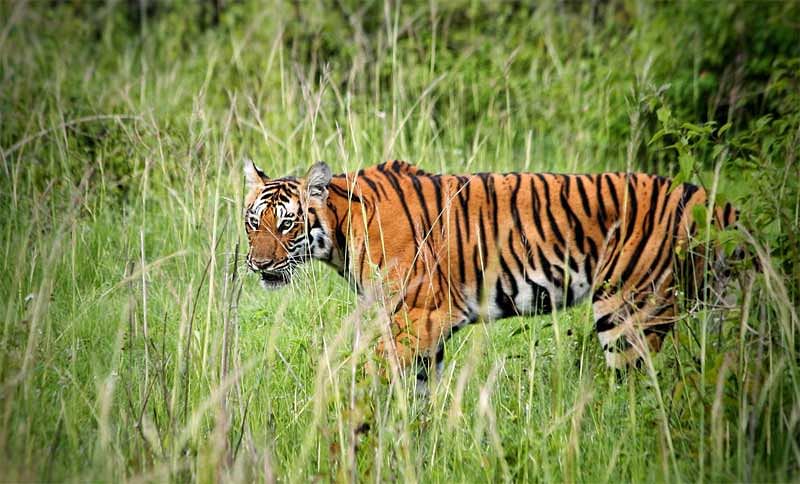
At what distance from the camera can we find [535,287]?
15.7ft

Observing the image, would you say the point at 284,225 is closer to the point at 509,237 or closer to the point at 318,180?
the point at 318,180

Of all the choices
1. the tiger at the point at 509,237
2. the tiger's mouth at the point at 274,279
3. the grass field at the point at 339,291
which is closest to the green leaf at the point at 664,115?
the grass field at the point at 339,291

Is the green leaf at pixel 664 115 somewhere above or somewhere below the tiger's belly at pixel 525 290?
above

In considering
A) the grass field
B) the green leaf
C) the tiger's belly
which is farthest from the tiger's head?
the green leaf

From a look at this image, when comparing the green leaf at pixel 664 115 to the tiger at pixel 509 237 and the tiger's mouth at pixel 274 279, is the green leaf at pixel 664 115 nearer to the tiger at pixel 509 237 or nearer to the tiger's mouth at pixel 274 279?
the tiger at pixel 509 237

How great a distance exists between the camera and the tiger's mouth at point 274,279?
4.57m

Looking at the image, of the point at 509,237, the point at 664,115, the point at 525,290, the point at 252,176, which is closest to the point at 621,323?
the point at 525,290

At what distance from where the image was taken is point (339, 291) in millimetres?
5297

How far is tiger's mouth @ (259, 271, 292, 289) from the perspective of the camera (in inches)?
180

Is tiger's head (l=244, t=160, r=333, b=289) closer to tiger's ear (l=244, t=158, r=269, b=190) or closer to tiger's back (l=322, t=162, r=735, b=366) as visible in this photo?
tiger's ear (l=244, t=158, r=269, b=190)

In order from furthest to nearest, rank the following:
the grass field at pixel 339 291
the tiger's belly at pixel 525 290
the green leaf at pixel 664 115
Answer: the tiger's belly at pixel 525 290
the green leaf at pixel 664 115
the grass field at pixel 339 291

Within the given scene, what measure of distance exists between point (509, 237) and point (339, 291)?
980 mm

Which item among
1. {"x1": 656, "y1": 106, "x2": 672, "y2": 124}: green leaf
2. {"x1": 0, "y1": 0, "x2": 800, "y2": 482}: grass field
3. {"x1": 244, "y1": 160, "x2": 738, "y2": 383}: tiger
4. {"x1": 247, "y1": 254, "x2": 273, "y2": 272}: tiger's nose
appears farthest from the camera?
{"x1": 244, "y1": 160, "x2": 738, "y2": 383}: tiger

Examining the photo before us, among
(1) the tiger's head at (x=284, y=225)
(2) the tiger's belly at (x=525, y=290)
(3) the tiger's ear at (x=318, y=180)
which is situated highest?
(3) the tiger's ear at (x=318, y=180)
